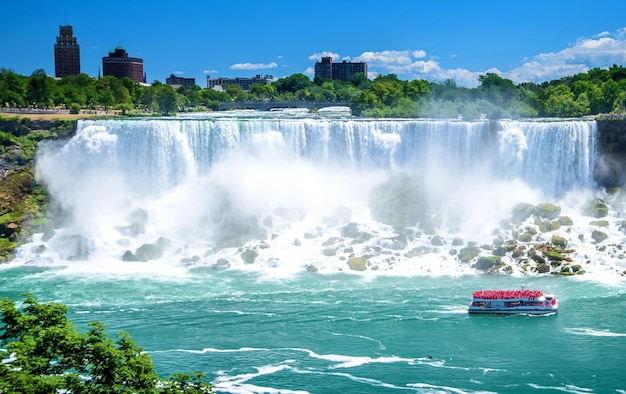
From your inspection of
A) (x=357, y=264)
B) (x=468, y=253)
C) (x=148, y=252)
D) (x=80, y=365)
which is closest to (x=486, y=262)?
(x=468, y=253)

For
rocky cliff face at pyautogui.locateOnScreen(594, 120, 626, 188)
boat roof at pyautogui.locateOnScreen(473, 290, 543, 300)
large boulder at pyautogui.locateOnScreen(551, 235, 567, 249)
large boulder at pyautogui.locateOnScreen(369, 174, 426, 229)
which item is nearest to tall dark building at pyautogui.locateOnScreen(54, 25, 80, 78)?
large boulder at pyautogui.locateOnScreen(369, 174, 426, 229)

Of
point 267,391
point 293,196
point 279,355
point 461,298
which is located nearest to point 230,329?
point 279,355

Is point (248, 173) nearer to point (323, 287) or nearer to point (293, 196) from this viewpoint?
point (293, 196)

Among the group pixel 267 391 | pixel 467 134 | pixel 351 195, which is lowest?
pixel 267 391

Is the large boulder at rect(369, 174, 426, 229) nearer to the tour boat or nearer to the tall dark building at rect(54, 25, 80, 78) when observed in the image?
the tour boat

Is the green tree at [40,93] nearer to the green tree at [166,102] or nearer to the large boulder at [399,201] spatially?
the green tree at [166,102]
